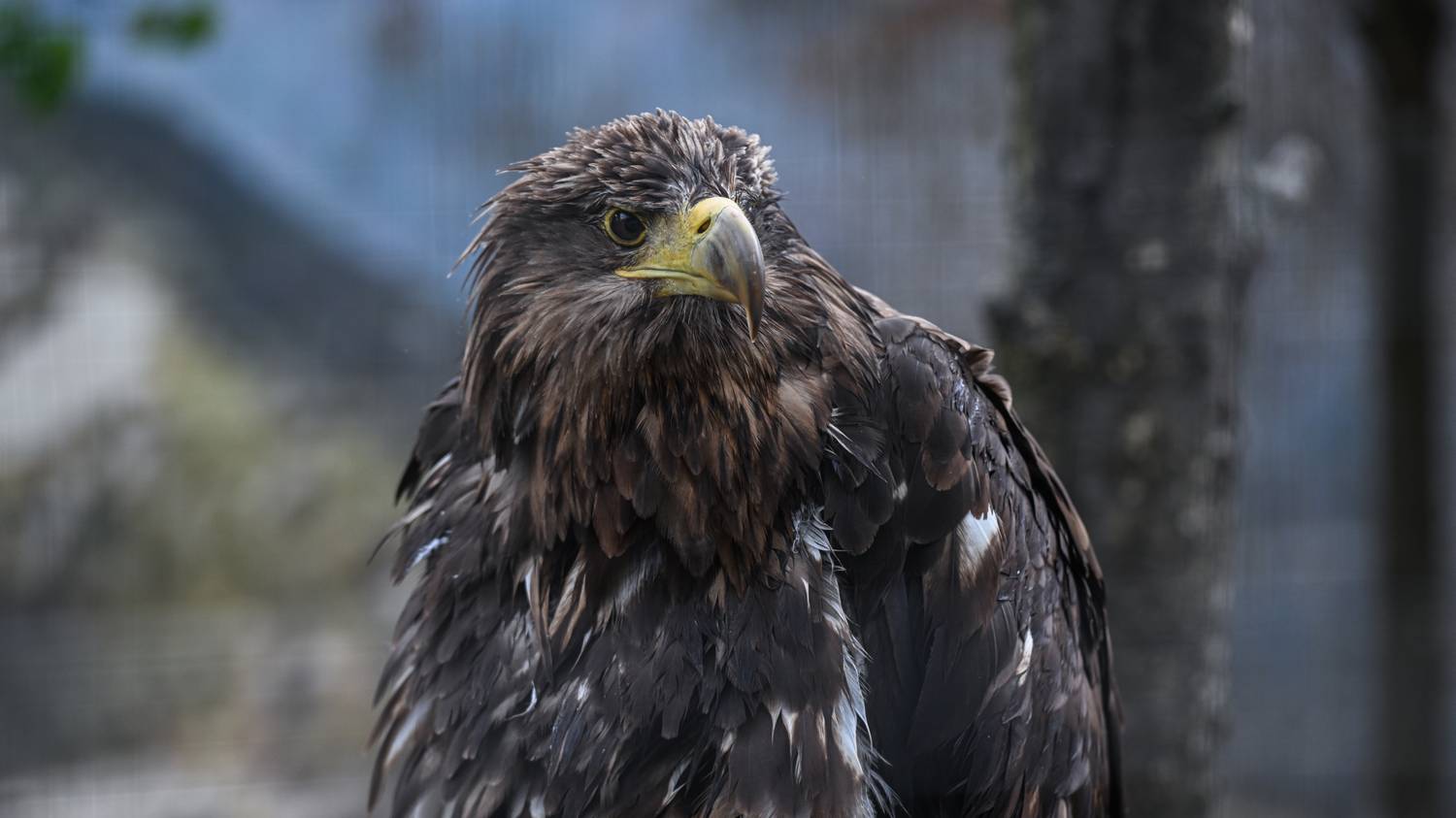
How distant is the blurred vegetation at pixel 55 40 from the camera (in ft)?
13.2

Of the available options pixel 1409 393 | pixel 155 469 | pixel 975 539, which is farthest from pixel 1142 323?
pixel 155 469

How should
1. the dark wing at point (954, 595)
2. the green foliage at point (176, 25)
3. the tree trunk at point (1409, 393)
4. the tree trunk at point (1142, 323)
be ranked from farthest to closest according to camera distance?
the tree trunk at point (1409, 393), the green foliage at point (176, 25), the tree trunk at point (1142, 323), the dark wing at point (954, 595)

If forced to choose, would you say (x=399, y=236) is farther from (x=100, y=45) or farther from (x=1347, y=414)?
(x=1347, y=414)

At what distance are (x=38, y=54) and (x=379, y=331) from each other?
143 centimetres

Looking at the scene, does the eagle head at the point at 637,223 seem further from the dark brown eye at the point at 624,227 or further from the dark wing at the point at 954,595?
the dark wing at the point at 954,595

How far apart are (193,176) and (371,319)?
3.51 ft

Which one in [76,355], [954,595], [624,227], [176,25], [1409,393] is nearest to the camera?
[624,227]

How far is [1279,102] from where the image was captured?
4.52 m

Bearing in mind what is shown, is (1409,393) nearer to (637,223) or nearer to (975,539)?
(975,539)

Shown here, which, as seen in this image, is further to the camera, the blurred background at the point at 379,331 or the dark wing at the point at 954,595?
the blurred background at the point at 379,331

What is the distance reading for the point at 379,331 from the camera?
4816 mm

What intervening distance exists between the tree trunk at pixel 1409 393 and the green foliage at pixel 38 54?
14.0 ft

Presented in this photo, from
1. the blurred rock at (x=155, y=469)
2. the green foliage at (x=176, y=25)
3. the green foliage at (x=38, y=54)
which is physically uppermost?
the green foliage at (x=176, y=25)

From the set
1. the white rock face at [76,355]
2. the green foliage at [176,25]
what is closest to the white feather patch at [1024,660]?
the green foliage at [176,25]
